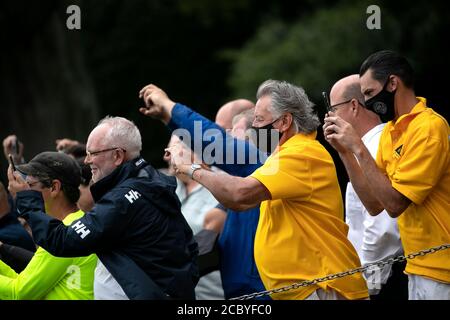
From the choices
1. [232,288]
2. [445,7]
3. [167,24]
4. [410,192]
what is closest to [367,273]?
[232,288]

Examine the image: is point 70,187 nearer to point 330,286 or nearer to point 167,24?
point 330,286

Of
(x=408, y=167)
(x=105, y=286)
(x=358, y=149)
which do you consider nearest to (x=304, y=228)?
(x=358, y=149)

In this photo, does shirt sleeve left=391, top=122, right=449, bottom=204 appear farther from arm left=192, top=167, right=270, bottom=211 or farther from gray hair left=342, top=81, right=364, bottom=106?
gray hair left=342, top=81, right=364, bottom=106

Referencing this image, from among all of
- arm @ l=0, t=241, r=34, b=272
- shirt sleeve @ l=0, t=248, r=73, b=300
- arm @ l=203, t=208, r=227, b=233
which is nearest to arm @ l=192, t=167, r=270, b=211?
shirt sleeve @ l=0, t=248, r=73, b=300

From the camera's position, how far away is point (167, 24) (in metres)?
20.7

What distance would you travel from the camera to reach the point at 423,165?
5840 mm

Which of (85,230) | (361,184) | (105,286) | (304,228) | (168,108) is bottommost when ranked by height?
(105,286)

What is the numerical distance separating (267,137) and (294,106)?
0.30 meters

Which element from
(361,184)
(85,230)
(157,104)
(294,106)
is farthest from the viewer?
(157,104)

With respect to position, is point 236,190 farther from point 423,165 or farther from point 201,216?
point 201,216

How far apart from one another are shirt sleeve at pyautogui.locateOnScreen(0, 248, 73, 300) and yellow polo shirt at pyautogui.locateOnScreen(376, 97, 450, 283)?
199 centimetres

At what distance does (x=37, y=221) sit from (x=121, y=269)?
1.76 ft

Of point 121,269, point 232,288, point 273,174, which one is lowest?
point 232,288

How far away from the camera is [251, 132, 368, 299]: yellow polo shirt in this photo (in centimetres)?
600
